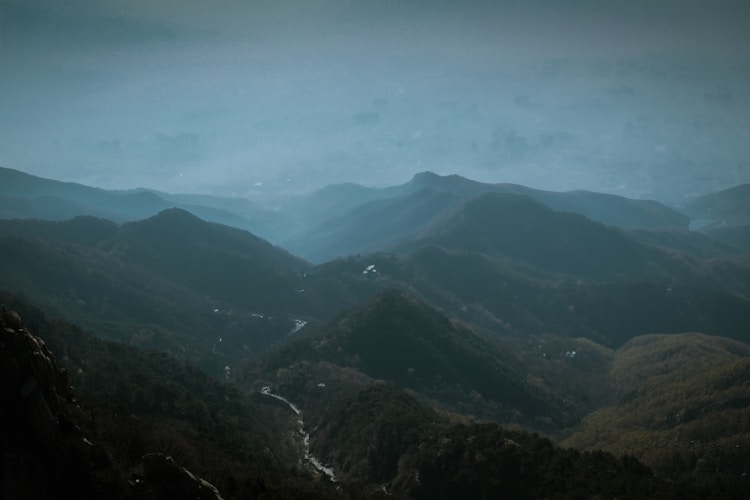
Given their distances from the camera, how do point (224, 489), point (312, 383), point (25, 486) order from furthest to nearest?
1. point (312, 383)
2. point (224, 489)
3. point (25, 486)

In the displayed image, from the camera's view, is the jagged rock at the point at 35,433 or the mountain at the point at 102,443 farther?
the mountain at the point at 102,443

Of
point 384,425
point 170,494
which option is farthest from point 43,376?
point 384,425

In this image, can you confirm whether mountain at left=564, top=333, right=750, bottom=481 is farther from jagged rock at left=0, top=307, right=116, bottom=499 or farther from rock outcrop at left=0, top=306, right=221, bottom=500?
jagged rock at left=0, top=307, right=116, bottom=499

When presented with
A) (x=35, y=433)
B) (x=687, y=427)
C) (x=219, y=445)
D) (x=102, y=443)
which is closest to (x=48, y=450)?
(x=35, y=433)

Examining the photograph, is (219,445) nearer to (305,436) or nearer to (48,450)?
(48,450)

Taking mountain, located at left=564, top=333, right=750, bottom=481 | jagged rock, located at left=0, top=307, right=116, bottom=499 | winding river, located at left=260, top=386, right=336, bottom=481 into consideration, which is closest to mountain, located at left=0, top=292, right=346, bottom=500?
jagged rock, located at left=0, top=307, right=116, bottom=499

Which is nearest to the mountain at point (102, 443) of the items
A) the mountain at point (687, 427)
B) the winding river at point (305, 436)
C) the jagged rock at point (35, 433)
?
the jagged rock at point (35, 433)

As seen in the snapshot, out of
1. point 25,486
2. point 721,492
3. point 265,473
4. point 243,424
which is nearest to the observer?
point 25,486

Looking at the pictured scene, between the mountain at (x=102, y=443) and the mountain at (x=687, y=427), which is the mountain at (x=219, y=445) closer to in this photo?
the mountain at (x=102, y=443)

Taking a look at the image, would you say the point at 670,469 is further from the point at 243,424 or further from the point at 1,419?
the point at 1,419
